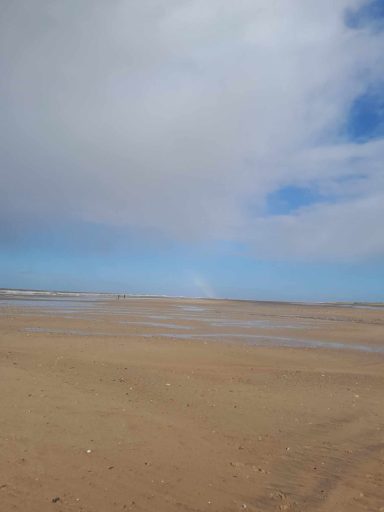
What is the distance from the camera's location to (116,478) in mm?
5785

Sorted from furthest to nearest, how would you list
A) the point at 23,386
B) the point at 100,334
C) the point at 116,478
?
the point at 100,334, the point at 23,386, the point at 116,478

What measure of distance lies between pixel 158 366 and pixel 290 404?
4.91 m

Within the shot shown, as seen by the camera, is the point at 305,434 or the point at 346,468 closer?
the point at 346,468

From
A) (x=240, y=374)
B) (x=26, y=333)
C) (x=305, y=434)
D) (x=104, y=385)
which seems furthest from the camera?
(x=26, y=333)

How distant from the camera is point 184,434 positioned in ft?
24.9

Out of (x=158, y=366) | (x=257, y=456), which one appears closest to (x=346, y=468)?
(x=257, y=456)

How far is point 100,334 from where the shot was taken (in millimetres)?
21578

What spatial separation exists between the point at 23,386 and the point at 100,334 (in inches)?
469

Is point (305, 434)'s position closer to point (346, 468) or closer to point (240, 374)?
point (346, 468)

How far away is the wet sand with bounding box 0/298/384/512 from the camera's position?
5480mm

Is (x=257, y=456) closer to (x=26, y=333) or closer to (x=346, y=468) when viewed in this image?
(x=346, y=468)

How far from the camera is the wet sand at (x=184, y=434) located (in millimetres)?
5480

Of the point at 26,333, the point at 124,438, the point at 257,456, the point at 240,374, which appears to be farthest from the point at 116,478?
the point at 26,333

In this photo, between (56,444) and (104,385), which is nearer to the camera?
(56,444)
